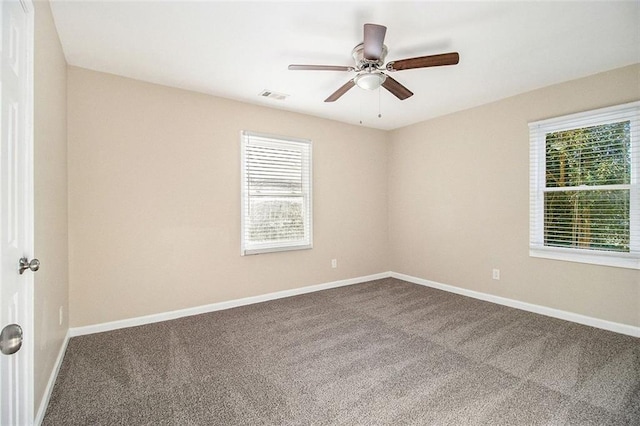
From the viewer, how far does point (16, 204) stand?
1373mm

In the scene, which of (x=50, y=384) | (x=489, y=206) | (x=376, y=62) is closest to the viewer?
(x=50, y=384)

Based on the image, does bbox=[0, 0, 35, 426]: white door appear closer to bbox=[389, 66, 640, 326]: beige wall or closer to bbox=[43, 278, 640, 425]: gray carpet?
bbox=[43, 278, 640, 425]: gray carpet

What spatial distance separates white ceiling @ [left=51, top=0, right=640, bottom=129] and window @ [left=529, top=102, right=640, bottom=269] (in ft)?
1.71

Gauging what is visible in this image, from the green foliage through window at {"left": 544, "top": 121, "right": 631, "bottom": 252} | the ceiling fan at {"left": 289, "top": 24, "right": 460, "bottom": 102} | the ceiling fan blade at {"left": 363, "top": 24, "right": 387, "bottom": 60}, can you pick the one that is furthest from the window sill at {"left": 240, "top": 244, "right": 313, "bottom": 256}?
the green foliage through window at {"left": 544, "top": 121, "right": 631, "bottom": 252}

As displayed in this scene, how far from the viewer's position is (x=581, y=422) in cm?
171

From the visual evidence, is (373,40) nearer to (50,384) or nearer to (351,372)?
(351,372)

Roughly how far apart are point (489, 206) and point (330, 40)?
2897 mm

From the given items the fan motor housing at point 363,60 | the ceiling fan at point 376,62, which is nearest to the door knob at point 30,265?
the ceiling fan at point 376,62

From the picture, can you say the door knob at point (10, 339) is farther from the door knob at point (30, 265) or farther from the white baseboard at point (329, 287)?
the white baseboard at point (329, 287)

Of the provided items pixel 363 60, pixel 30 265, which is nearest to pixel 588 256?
pixel 363 60

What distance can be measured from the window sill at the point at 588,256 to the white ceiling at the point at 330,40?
183cm

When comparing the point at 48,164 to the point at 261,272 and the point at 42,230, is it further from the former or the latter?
the point at 261,272

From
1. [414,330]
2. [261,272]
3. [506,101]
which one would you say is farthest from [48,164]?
[506,101]

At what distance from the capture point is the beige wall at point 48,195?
1738mm
